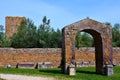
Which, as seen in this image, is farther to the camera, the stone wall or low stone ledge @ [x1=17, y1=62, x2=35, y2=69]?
the stone wall

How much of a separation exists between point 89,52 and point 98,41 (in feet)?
32.6

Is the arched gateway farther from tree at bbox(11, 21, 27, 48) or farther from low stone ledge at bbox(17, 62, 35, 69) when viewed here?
tree at bbox(11, 21, 27, 48)

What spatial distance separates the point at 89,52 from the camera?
115ft

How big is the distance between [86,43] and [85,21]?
24978 millimetres

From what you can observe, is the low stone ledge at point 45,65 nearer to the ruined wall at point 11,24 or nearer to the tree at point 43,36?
the tree at point 43,36

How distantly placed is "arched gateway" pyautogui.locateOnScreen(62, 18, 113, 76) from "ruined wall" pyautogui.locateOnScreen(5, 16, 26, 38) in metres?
26.0

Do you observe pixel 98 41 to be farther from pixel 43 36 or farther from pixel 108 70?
pixel 43 36

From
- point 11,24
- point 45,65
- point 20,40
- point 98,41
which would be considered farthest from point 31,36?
point 98,41

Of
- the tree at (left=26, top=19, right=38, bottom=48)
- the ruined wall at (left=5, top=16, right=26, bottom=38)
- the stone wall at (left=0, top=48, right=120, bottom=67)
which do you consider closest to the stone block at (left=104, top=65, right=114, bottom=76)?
the stone wall at (left=0, top=48, right=120, bottom=67)

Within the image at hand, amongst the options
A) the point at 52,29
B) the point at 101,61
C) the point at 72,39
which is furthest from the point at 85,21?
the point at 52,29

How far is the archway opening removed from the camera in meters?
25.0

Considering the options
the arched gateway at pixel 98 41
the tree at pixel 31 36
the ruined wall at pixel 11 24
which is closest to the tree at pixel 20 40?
the tree at pixel 31 36

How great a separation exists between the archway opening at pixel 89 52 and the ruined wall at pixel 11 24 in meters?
9.74

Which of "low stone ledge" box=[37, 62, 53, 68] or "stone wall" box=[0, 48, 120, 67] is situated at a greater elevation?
"stone wall" box=[0, 48, 120, 67]
